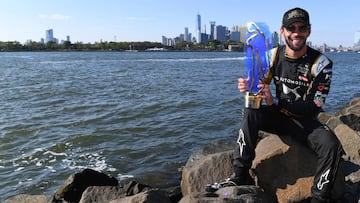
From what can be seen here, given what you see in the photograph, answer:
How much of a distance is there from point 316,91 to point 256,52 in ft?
3.36

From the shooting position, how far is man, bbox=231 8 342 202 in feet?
17.9

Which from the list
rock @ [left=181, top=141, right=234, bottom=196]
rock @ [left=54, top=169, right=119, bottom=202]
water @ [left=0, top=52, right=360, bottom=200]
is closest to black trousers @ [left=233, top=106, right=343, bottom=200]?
rock @ [left=181, top=141, right=234, bottom=196]

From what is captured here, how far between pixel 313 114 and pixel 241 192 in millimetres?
1613

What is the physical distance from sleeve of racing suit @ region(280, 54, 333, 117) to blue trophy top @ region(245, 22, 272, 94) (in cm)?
58

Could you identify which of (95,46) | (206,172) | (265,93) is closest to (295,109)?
(265,93)

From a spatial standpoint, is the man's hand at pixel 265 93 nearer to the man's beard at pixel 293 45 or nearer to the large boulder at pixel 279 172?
the man's beard at pixel 293 45

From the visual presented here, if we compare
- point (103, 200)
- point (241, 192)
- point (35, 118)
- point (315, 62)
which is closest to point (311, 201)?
point (241, 192)

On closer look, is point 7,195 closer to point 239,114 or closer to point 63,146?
point 63,146

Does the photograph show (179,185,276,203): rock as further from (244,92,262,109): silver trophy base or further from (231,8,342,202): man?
(244,92,262,109): silver trophy base

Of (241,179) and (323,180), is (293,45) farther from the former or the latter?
(241,179)

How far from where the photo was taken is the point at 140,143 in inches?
466

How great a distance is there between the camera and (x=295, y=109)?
563 cm

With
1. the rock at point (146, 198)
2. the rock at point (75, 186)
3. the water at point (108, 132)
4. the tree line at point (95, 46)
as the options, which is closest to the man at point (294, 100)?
the rock at point (146, 198)

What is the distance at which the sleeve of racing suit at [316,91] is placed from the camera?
559 cm
